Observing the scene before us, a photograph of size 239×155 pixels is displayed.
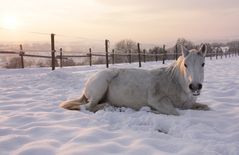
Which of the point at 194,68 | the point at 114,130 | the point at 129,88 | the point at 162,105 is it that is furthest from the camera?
the point at 129,88

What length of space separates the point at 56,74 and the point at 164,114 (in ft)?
21.7

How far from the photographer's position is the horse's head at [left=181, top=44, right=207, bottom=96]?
5.03m

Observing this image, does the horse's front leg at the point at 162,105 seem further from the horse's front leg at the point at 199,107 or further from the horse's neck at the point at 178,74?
the horse's front leg at the point at 199,107

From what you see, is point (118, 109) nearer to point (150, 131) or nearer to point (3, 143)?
point (150, 131)

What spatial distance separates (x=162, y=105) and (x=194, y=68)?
816mm

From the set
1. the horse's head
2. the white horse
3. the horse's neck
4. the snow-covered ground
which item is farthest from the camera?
the horse's neck

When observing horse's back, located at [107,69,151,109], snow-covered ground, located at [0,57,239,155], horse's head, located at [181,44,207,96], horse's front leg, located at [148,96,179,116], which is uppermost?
horse's head, located at [181,44,207,96]

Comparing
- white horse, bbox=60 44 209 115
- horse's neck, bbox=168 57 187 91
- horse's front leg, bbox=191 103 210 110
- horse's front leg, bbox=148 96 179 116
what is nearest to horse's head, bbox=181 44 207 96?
white horse, bbox=60 44 209 115

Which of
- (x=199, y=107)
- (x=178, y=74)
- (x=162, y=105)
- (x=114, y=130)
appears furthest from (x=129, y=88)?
(x=114, y=130)

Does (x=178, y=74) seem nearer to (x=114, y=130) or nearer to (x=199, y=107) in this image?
(x=199, y=107)

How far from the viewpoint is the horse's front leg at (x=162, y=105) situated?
546cm

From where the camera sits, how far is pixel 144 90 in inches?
231

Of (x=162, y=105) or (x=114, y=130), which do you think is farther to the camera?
(x=162, y=105)

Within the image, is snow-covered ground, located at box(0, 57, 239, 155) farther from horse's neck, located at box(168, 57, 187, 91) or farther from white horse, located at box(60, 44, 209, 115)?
horse's neck, located at box(168, 57, 187, 91)
